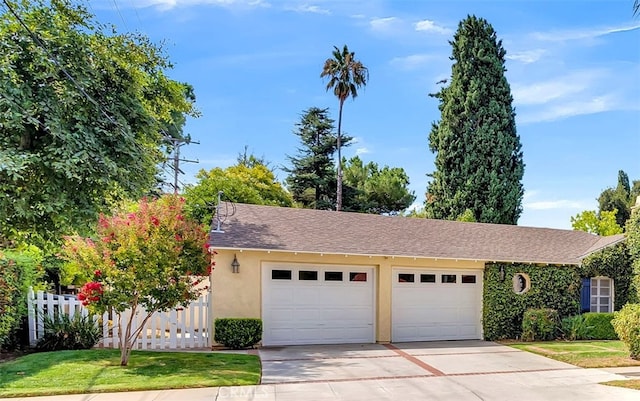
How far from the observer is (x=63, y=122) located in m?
7.83

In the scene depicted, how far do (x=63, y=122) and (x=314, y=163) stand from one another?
83.1ft

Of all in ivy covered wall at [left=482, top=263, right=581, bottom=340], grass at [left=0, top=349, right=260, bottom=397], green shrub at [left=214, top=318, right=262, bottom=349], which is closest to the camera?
grass at [left=0, top=349, right=260, bottom=397]

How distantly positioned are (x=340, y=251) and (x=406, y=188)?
2348 cm

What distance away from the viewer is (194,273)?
9.05 metres

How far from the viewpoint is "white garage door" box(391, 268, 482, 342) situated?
12977 mm

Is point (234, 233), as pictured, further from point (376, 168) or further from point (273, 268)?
point (376, 168)

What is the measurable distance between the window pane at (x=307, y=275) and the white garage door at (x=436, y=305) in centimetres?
246

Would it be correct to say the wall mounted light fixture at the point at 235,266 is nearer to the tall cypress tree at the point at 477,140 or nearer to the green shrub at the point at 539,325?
the green shrub at the point at 539,325

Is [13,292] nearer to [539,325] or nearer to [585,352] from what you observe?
[585,352]

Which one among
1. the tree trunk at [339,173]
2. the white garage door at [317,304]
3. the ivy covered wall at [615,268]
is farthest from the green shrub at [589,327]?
the tree trunk at [339,173]

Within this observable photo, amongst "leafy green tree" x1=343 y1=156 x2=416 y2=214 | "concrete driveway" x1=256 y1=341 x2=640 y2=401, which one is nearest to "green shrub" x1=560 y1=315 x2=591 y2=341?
"concrete driveway" x1=256 y1=341 x2=640 y2=401

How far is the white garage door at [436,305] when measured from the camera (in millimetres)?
12977

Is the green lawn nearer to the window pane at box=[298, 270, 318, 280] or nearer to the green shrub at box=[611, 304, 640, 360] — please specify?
the green shrub at box=[611, 304, 640, 360]

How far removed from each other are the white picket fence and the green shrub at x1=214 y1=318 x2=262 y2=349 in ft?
1.57
